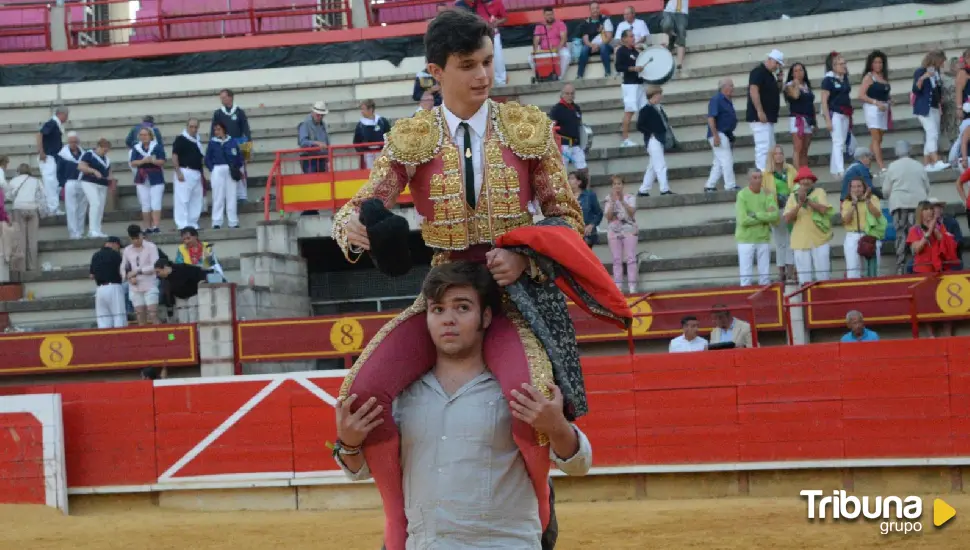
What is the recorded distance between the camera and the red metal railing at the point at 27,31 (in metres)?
22.3

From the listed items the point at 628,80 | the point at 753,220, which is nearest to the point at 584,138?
the point at 628,80

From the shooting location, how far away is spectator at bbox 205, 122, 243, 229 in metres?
15.9

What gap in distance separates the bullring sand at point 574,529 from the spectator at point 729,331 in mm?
1284

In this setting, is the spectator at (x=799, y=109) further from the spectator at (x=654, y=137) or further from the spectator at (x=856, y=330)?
the spectator at (x=856, y=330)

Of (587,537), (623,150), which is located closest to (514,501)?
(587,537)

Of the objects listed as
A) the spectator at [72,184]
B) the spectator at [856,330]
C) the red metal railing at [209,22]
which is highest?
the red metal railing at [209,22]

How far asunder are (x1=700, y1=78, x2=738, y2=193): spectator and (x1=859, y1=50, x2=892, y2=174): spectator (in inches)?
51.0

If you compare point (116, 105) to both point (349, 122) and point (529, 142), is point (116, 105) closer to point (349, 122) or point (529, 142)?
point (349, 122)

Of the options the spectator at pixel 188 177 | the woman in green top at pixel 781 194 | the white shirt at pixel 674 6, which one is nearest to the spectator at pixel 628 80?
the white shirt at pixel 674 6

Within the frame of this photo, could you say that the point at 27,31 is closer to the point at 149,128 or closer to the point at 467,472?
the point at 149,128

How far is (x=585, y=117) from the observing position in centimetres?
1756

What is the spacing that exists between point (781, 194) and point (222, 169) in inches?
236

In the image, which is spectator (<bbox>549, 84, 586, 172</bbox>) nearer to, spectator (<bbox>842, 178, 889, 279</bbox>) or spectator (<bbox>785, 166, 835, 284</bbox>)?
spectator (<bbox>785, 166, 835, 284</bbox>)

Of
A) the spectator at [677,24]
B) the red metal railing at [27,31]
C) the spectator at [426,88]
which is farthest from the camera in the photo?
the red metal railing at [27,31]
